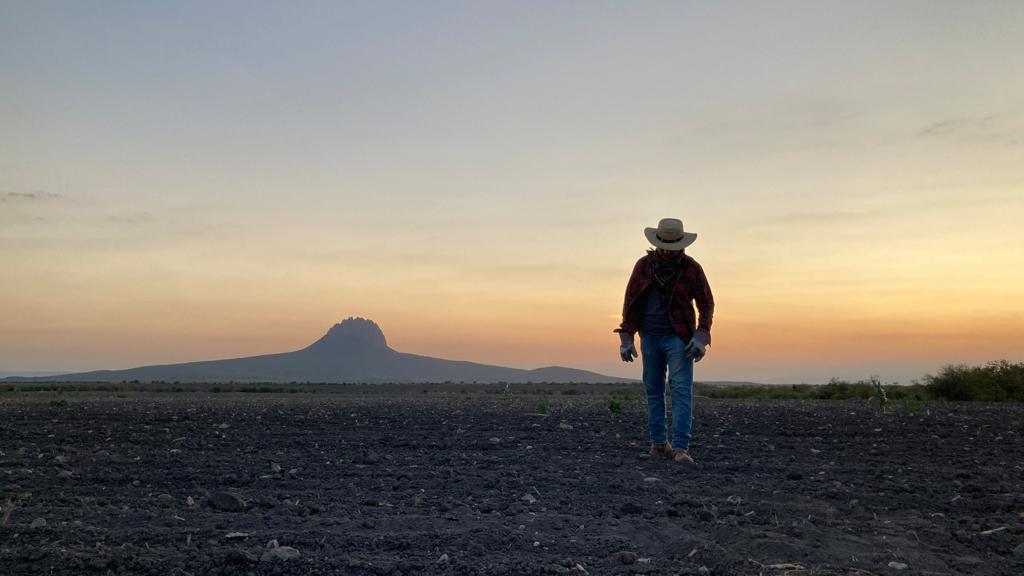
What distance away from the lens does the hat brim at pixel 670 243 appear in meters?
9.21

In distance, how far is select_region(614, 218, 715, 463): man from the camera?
9141 millimetres

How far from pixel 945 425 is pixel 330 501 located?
10.9 m

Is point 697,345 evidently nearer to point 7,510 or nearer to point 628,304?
point 628,304

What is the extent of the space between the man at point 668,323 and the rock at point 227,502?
15.4ft

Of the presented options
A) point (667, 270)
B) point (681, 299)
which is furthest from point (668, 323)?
point (667, 270)

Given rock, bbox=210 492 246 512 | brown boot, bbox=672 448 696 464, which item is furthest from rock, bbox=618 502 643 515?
rock, bbox=210 492 246 512

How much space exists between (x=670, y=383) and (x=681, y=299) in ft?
3.19

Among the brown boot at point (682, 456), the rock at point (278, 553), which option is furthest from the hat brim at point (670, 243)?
the rock at point (278, 553)

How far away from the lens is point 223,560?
15.1 ft

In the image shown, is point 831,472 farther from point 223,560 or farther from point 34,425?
point 34,425

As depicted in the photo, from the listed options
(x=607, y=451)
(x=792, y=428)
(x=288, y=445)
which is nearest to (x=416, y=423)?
(x=288, y=445)

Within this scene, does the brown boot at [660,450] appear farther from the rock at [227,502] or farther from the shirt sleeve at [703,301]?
the rock at [227,502]

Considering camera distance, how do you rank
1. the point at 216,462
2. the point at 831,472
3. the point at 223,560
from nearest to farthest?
the point at 223,560 → the point at 831,472 → the point at 216,462

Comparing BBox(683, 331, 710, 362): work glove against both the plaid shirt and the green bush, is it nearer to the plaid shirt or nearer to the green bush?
the plaid shirt
